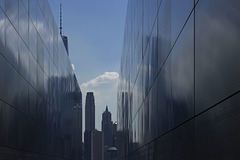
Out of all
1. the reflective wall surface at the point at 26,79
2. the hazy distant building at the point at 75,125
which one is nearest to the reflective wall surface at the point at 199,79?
the reflective wall surface at the point at 26,79

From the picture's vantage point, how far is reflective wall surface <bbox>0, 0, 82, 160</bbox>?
15133mm

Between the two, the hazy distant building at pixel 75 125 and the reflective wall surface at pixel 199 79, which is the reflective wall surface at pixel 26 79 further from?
the hazy distant building at pixel 75 125

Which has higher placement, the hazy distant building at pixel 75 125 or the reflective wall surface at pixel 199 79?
the hazy distant building at pixel 75 125

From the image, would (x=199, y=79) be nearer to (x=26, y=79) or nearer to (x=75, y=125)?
(x=26, y=79)

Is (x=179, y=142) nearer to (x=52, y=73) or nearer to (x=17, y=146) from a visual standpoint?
(x=17, y=146)

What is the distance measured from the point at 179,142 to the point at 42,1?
1886 cm

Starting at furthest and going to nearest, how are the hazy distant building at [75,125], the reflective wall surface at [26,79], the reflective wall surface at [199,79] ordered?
1. the hazy distant building at [75,125]
2. the reflective wall surface at [26,79]
3. the reflective wall surface at [199,79]

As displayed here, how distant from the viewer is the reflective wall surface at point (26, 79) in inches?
596

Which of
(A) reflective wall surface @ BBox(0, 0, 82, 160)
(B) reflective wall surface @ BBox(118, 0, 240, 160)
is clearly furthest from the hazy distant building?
(B) reflective wall surface @ BBox(118, 0, 240, 160)

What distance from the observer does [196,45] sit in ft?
23.0

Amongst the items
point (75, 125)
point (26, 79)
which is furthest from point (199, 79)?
point (75, 125)

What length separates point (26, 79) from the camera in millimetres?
19609

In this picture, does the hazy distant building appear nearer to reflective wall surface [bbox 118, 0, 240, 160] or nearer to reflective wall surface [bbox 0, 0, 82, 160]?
reflective wall surface [bbox 0, 0, 82, 160]

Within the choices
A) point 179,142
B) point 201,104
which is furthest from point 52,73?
point 201,104
